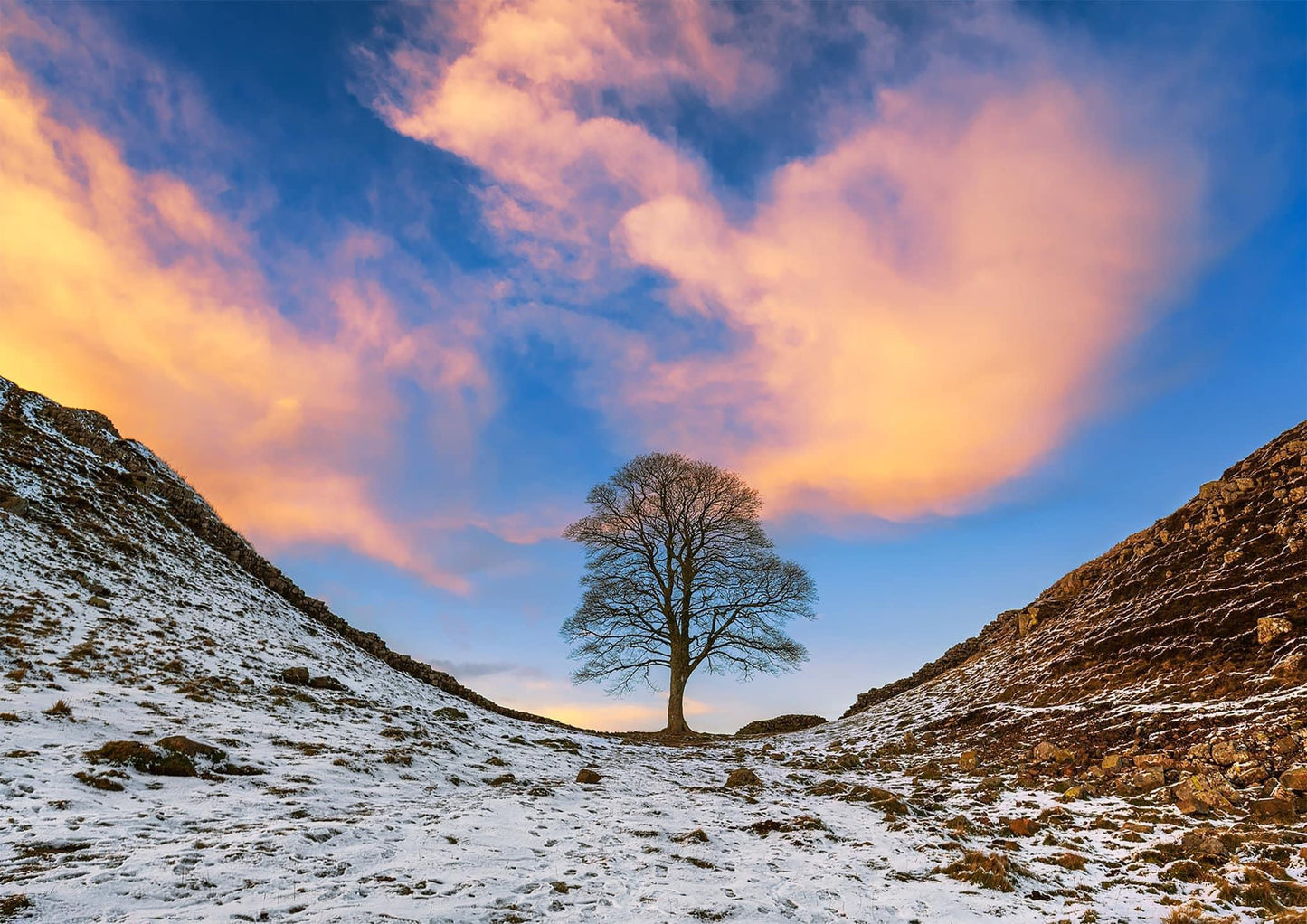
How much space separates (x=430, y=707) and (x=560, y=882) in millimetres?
11655

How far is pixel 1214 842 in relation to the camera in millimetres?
7176

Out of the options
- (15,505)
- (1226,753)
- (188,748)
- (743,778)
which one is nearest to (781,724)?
(743,778)

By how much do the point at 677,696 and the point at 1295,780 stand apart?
2008 cm

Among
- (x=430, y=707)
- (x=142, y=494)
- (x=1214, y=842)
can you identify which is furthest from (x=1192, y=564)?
(x=142, y=494)

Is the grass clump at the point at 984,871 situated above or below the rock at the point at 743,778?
below

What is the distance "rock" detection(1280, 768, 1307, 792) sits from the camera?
8.14m

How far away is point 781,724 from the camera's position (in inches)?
1062

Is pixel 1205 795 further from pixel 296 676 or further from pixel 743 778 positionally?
pixel 296 676

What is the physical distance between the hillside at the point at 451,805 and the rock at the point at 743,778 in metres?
0.06

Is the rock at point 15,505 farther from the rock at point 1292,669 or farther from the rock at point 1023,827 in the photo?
the rock at point 1292,669

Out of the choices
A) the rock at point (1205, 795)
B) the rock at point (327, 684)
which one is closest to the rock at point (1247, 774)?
the rock at point (1205, 795)

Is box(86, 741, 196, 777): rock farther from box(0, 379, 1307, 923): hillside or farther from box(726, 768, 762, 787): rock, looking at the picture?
box(726, 768, 762, 787): rock

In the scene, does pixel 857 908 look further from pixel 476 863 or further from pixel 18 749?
pixel 18 749

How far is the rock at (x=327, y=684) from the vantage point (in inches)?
581
